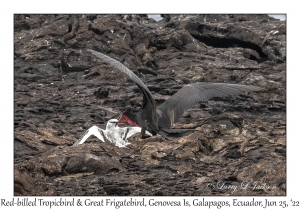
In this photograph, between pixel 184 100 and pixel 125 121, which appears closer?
pixel 125 121

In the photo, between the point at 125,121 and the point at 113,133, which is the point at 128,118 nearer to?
the point at 125,121

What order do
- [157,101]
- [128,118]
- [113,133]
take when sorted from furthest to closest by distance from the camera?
[157,101] < [113,133] < [128,118]

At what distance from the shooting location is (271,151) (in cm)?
1199

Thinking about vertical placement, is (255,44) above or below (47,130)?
above

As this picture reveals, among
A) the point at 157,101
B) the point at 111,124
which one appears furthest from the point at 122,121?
the point at 157,101

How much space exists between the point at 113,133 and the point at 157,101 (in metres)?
2.31

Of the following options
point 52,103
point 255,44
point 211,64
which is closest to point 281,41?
point 255,44

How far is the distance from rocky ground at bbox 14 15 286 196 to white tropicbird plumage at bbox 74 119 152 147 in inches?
6.5

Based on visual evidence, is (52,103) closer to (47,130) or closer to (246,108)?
(47,130)

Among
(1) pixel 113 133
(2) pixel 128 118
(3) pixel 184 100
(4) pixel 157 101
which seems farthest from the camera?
(4) pixel 157 101

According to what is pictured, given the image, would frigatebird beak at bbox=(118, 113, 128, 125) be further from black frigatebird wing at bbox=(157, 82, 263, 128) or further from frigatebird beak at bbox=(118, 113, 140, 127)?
black frigatebird wing at bbox=(157, 82, 263, 128)

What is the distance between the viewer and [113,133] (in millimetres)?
13062

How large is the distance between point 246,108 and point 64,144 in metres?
4.48

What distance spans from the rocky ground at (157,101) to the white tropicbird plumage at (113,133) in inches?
6.5
